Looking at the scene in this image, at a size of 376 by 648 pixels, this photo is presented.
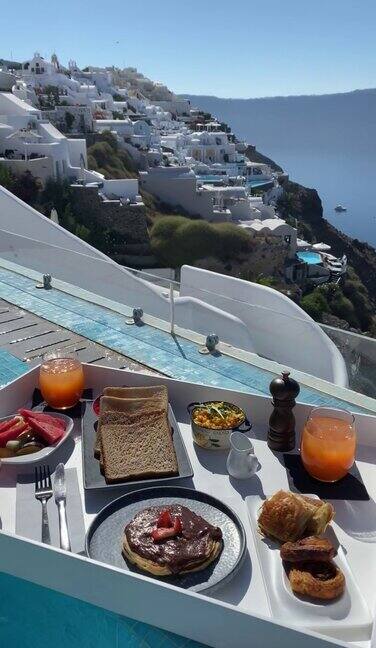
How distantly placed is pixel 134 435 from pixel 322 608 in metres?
0.74

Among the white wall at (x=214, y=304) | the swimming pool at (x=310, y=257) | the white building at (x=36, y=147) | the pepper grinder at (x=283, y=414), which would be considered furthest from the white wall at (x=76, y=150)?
the pepper grinder at (x=283, y=414)

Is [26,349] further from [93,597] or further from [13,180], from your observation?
[13,180]

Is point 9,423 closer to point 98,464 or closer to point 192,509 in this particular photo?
point 98,464

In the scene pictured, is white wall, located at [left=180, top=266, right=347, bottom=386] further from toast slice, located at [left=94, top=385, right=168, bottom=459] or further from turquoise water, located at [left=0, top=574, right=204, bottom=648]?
turquoise water, located at [left=0, top=574, right=204, bottom=648]

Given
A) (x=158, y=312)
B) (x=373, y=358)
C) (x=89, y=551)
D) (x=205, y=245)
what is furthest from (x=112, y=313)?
(x=205, y=245)

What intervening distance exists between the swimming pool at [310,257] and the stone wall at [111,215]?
10144 millimetres

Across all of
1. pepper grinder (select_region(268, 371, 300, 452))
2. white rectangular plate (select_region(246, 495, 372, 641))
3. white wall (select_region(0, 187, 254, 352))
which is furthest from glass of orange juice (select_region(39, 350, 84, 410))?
white wall (select_region(0, 187, 254, 352))

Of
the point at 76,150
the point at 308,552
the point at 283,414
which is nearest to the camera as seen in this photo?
the point at 308,552

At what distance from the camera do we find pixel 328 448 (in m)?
1.42

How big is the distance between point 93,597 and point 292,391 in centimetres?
78

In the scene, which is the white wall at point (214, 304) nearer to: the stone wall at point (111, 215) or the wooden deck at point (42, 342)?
the wooden deck at point (42, 342)

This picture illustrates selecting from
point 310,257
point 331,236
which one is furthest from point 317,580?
point 331,236

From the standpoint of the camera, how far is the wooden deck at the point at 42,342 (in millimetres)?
3512

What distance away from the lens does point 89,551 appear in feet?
3.89
